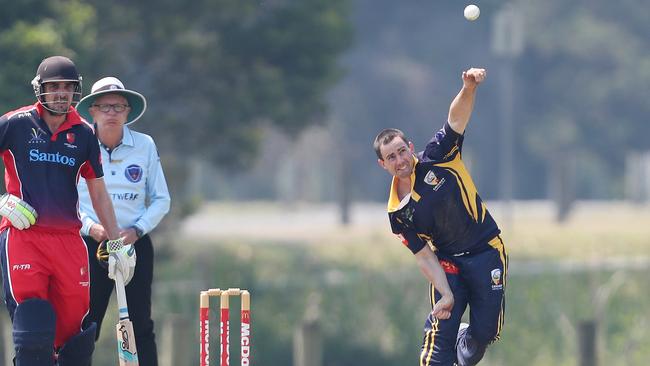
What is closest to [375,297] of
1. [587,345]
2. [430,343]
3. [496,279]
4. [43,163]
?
[587,345]

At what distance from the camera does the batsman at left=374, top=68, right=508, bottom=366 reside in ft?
27.8

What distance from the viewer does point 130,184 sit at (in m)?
8.91

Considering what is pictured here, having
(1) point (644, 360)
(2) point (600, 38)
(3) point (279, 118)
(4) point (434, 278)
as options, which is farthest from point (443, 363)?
(2) point (600, 38)

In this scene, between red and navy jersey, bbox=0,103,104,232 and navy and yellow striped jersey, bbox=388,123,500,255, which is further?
navy and yellow striped jersey, bbox=388,123,500,255

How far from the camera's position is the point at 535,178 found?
1932 inches

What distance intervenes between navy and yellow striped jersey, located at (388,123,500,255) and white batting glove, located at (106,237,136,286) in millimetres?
1560

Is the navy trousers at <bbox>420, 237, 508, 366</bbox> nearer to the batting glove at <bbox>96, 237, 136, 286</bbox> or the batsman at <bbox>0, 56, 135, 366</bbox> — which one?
the batting glove at <bbox>96, 237, 136, 286</bbox>

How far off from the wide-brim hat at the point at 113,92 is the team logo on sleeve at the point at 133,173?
300mm

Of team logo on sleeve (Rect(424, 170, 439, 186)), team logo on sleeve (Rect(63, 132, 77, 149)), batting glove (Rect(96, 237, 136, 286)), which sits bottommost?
batting glove (Rect(96, 237, 136, 286))

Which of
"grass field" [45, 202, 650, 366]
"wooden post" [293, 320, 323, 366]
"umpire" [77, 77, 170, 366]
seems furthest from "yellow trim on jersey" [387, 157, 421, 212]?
"grass field" [45, 202, 650, 366]

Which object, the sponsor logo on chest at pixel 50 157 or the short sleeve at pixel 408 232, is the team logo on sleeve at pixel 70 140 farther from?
the short sleeve at pixel 408 232

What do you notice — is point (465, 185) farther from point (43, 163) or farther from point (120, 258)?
point (43, 163)

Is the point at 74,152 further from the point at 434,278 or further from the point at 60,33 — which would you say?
the point at 60,33

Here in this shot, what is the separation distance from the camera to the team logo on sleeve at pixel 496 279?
8789mm
